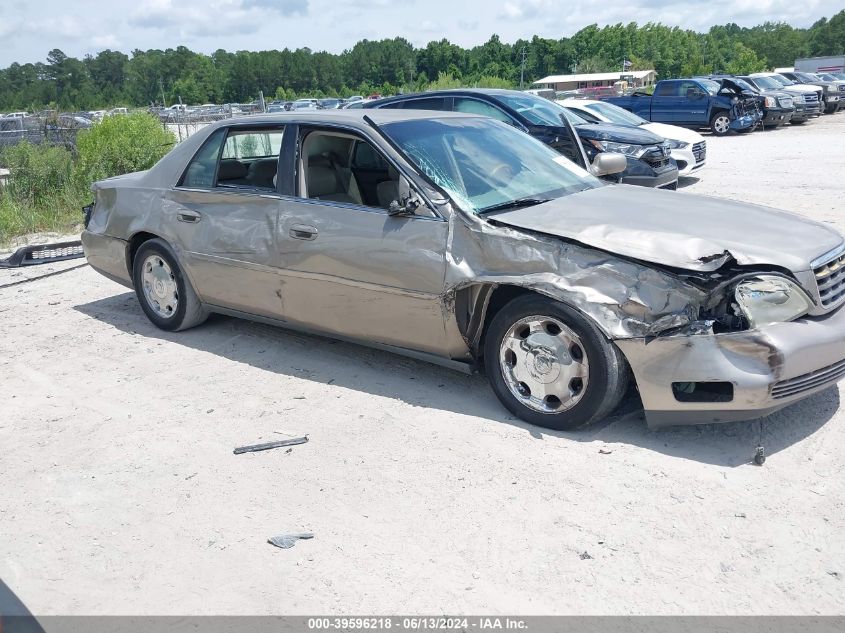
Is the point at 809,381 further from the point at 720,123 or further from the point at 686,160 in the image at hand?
the point at 720,123

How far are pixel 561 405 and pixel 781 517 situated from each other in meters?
1.20

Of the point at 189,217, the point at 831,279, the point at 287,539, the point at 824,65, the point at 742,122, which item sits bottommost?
the point at 287,539

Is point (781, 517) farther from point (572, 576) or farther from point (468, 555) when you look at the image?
point (468, 555)

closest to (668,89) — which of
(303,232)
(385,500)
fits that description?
(303,232)

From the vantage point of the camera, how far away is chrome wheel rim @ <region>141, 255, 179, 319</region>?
20.1ft

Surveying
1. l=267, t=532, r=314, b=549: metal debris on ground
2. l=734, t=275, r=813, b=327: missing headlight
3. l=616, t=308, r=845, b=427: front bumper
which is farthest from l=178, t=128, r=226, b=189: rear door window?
l=734, t=275, r=813, b=327: missing headlight

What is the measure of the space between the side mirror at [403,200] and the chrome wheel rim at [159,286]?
220cm

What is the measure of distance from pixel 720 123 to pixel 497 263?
72.6 ft

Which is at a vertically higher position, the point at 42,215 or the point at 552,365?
the point at 42,215

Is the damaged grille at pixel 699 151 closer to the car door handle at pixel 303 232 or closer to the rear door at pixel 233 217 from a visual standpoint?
the rear door at pixel 233 217

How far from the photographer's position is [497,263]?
4.23 meters

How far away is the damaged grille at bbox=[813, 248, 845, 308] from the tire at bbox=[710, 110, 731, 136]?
21.4m

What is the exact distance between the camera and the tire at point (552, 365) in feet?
12.9

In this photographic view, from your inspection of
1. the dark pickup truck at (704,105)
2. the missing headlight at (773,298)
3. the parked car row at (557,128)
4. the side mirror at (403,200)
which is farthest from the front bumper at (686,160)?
the dark pickup truck at (704,105)
